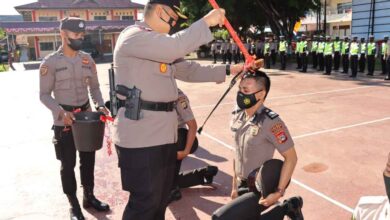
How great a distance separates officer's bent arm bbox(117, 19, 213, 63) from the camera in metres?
2.30

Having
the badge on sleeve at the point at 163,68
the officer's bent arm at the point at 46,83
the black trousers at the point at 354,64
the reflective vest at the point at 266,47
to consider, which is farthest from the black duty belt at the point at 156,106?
the reflective vest at the point at 266,47

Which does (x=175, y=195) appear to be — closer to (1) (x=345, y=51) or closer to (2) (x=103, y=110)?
(2) (x=103, y=110)

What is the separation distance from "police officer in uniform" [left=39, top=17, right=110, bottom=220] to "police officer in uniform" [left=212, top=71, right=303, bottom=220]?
1.79 m

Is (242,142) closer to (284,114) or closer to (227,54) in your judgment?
(284,114)

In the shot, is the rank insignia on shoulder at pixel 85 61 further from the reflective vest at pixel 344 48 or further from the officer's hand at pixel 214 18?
the reflective vest at pixel 344 48

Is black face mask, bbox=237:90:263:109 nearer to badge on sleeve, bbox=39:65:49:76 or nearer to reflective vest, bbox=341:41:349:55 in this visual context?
badge on sleeve, bbox=39:65:49:76

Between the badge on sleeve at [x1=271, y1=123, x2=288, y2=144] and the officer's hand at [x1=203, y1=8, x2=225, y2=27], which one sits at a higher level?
the officer's hand at [x1=203, y1=8, x2=225, y2=27]

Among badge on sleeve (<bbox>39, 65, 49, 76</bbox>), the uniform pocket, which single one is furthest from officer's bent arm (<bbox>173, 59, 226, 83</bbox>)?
badge on sleeve (<bbox>39, 65, 49, 76</bbox>)

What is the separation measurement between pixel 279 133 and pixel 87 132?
1.83 m

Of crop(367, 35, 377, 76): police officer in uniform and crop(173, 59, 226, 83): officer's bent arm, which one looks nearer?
crop(173, 59, 226, 83): officer's bent arm

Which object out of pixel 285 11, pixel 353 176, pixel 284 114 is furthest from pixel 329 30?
pixel 353 176

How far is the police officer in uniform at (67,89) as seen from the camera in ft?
12.6

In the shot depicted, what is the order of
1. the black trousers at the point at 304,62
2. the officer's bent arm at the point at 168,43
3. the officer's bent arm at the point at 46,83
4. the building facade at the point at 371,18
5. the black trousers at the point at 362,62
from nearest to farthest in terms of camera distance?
1. the officer's bent arm at the point at 168,43
2. the officer's bent arm at the point at 46,83
3. the black trousers at the point at 362,62
4. the black trousers at the point at 304,62
5. the building facade at the point at 371,18

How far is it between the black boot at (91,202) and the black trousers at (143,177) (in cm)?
164
